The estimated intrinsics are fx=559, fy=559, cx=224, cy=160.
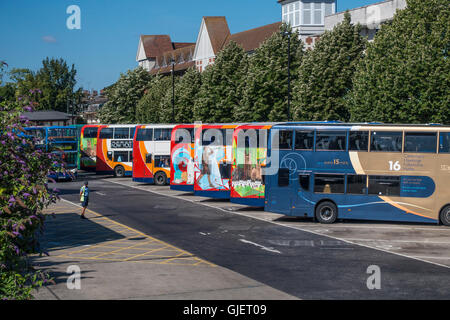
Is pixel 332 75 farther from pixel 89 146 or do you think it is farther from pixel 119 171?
pixel 89 146

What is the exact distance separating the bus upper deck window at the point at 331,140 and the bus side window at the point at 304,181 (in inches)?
57.7

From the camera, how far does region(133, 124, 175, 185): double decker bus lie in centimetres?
4122

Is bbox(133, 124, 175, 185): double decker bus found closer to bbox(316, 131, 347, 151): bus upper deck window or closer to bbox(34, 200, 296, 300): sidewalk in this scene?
bbox(316, 131, 347, 151): bus upper deck window

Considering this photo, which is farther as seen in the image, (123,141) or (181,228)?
(123,141)

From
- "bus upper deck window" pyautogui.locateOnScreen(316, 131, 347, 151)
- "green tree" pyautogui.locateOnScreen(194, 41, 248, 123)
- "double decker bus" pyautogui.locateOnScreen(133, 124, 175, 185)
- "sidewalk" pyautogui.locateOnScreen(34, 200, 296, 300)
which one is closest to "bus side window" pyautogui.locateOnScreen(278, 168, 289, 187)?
"bus upper deck window" pyautogui.locateOnScreen(316, 131, 347, 151)

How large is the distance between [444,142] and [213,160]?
12.8 meters

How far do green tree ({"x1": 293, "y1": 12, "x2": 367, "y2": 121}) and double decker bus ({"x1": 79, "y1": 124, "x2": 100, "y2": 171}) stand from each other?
1835 cm

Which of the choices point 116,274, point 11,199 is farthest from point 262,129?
point 11,199

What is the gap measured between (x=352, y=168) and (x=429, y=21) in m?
13.4

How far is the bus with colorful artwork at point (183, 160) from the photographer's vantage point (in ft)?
117

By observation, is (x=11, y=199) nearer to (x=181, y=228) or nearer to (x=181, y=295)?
(x=181, y=295)

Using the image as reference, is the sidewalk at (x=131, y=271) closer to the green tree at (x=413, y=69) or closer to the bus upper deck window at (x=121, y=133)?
the green tree at (x=413, y=69)

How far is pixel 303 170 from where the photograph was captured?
1023 inches

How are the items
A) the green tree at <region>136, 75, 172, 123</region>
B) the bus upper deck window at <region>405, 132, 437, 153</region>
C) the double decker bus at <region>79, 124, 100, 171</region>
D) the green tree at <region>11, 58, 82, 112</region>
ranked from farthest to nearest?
1. the green tree at <region>11, 58, 82, 112</region>
2. the green tree at <region>136, 75, 172, 123</region>
3. the double decker bus at <region>79, 124, 100, 171</region>
4. the bus upper deck window at <region>405, 132, 437, 153</region>
